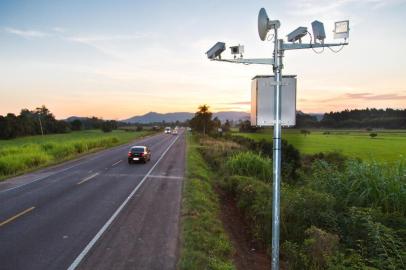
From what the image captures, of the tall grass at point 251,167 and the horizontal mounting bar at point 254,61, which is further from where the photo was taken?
the tall grass at point 251,167

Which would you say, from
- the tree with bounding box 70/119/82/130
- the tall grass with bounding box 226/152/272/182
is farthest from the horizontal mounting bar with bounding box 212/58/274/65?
the tree with bounding box 70/119/82/130

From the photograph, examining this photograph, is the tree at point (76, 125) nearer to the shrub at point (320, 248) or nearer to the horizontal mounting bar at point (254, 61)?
the shrub at point (320, 248)

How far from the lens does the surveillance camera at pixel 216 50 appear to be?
677 centimetres

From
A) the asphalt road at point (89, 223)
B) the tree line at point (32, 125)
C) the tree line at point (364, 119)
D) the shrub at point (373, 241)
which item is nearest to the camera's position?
the shrub at point (373, 241)

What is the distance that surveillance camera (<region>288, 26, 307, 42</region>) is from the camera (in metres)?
6.17

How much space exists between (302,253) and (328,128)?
13111cm

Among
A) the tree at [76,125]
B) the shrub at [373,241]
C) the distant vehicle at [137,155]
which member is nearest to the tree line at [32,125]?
the tree at [76,125]

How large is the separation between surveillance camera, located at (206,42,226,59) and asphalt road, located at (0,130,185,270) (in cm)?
455

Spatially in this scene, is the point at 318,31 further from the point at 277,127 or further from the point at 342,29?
the point at 277,127

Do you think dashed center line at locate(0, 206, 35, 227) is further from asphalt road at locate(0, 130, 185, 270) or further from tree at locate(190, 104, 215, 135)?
tree at locate(190, 104, 215, 135)

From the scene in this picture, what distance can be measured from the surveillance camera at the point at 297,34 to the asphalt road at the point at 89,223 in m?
5.31

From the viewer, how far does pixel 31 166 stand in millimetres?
30828

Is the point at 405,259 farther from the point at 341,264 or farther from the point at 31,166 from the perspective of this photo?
the point at 31,166

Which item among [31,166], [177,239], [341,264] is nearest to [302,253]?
[341,264]
